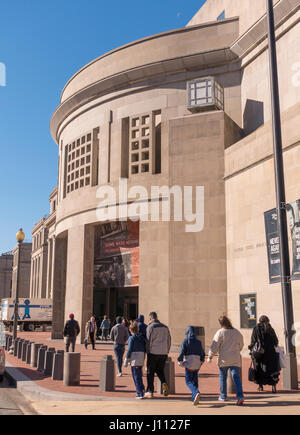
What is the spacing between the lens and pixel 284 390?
11211mm

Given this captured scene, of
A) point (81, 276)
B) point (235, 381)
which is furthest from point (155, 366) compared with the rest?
point (81, 276)

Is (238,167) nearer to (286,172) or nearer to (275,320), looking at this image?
(286,172)

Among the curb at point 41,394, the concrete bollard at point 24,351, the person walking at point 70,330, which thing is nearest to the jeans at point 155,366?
the curb at point 41,394

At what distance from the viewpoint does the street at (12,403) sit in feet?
28.9

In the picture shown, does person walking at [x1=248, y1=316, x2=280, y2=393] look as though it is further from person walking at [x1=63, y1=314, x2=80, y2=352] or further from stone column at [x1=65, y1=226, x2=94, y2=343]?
stone column at [x1=65, y1=226, x2=94, y2=343]

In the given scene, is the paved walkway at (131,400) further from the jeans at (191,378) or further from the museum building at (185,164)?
the museum building at (185,164)

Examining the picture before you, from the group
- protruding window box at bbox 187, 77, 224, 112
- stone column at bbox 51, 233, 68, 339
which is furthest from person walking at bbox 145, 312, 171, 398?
stone column at bbox 51, 233, 68, 339

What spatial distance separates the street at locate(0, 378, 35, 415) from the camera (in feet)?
28.9

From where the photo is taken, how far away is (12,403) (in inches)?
389

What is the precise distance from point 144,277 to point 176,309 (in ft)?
9.88

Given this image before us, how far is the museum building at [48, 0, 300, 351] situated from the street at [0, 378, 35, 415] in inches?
395

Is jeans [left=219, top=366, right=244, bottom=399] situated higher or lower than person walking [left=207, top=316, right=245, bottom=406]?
lower

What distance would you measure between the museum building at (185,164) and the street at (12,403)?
32.9ft
